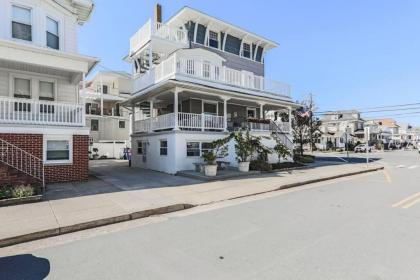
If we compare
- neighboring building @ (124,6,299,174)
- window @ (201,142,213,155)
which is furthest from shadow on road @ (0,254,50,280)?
window @ (201,142,213,155)

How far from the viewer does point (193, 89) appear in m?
15.9

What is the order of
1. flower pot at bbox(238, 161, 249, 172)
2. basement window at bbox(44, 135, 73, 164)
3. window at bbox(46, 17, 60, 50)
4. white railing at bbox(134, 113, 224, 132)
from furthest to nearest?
1. white railing at bbox(134, 113, 224, 132)
2. flower pot at bbox(238, 161, 249, 172)
3. window at bbox(46, 17, 60, 50)
4. basement window at bbox(44, 135, 73, 164)

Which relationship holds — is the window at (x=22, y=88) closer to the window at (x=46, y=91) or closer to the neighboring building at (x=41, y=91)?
the neighboring building at (x=41, y=91)

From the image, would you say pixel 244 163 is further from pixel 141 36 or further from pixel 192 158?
pixel 141 36

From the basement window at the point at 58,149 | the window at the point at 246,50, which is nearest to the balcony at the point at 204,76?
the window at the point at 246,50

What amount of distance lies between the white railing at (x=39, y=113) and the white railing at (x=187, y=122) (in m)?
5.00

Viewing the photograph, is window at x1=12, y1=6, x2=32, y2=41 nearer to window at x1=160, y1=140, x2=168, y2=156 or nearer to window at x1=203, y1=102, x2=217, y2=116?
window at x1=160, y1=140, x2=168, y2=156

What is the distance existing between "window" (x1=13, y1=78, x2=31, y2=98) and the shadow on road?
34.7 feet

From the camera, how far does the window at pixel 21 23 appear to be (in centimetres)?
1227

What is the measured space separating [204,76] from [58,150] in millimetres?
9200

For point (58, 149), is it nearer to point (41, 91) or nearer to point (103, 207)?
point (41, 91)

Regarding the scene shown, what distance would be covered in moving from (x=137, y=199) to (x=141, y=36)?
45.1 feet

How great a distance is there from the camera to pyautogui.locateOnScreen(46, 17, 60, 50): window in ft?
43.5

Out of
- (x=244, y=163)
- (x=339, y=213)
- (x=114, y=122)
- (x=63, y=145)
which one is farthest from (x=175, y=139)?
(x=114, y=122)
